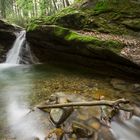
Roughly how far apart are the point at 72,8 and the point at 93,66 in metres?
6.35

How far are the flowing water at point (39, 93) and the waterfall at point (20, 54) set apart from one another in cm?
150

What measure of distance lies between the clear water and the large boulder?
0.98 metres

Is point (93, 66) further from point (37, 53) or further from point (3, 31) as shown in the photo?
point (3, 31)

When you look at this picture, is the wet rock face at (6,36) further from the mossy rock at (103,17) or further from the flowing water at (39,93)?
the mossy rock at (103,17)

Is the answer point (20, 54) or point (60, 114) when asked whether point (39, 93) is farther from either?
point (20, 54)

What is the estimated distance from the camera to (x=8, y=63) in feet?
61.6

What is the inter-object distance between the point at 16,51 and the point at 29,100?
1055 centimetres

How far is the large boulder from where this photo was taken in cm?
1234

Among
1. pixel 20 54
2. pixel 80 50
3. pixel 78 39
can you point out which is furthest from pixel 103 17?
pixel 20 54

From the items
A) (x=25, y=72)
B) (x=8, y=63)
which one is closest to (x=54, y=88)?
(x=25, y=72)

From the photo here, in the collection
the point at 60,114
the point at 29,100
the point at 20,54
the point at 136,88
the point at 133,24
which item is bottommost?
the point at 20,54

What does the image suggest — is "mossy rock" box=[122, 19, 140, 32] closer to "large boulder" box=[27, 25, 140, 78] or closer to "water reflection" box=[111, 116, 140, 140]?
"large boulder" box=[27, 25, 140, 78]

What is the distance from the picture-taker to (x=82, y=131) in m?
6.79

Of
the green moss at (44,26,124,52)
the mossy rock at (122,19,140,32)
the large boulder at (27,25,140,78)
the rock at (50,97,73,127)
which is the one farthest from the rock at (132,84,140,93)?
the mossy rock at (122,19,140,32)
